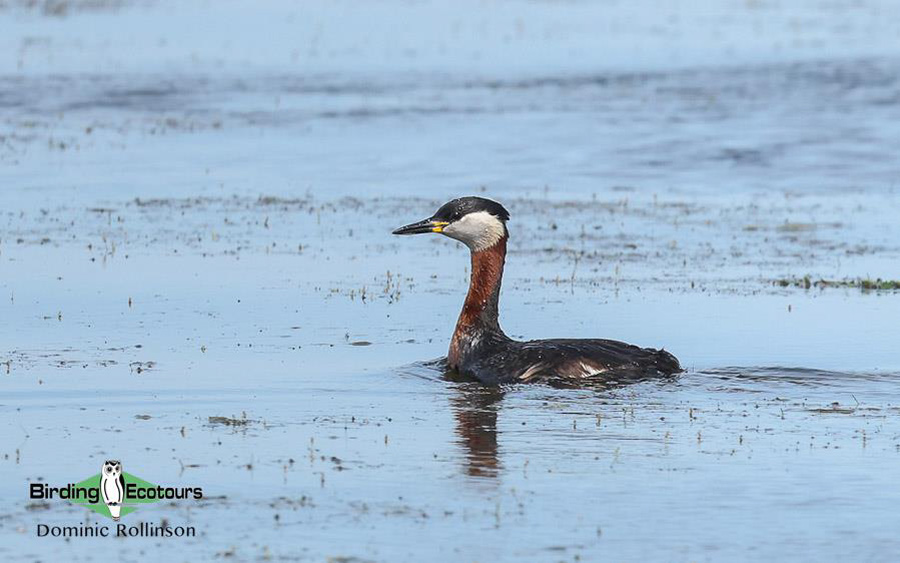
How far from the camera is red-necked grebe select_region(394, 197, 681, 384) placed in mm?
14086

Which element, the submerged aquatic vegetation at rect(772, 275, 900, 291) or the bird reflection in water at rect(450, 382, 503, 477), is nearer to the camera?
the bird reflection in water at rect(450, 382, 503, 477)

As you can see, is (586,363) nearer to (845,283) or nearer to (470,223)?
(470,223)

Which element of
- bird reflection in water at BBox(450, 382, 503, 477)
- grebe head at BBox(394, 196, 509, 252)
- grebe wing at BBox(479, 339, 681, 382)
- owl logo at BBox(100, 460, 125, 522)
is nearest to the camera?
owl logo at BBox(100, 460, 125, 522)

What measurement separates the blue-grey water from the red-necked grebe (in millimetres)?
249

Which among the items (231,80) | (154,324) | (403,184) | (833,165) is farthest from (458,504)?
(231,80)

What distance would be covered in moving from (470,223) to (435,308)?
8.14 ft

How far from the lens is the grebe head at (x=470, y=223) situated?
15.3 meters

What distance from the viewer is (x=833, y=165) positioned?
95.7ft

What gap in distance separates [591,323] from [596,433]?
4824mm

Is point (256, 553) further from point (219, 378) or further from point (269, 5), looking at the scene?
point (269, 5)

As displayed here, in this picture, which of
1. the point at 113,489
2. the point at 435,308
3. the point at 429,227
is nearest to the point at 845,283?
the point at 435,308

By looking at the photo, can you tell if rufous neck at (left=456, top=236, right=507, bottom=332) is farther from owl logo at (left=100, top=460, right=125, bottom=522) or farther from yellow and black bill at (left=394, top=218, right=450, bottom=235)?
owl logo at (left=100, top=460, right=125, bottom=522)

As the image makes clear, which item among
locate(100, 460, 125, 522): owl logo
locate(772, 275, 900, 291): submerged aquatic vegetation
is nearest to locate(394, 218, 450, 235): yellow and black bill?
locate(772, 275, 900, 291): submerged aquatic vegetation
